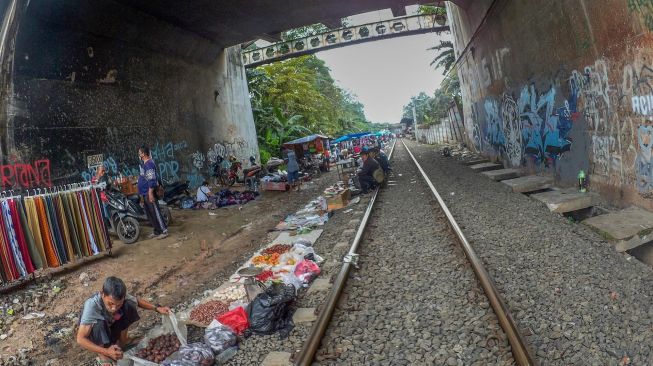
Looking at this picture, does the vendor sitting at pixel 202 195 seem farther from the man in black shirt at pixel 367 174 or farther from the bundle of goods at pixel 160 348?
the bundle of goods at pixel 160 348

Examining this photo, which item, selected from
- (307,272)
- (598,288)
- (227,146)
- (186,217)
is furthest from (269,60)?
(598,288)

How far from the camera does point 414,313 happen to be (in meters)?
4.02

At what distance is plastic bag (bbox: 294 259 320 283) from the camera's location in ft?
17.4

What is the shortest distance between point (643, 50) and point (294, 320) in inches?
231

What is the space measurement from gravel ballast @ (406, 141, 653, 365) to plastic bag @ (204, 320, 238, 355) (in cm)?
260

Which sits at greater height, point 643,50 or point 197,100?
point 197,100

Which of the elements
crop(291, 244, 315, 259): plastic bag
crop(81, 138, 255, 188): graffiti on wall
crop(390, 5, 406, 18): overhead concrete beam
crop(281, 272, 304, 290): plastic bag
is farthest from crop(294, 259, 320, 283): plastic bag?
crop(390, 5, 406, 18): overhead concrete beam

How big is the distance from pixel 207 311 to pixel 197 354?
1289mm

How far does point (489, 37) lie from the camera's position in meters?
13.6

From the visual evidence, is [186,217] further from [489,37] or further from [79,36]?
[489,37]

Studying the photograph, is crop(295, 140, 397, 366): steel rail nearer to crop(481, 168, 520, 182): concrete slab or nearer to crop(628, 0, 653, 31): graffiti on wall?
crop(628, 0, 653, 31): graffiti on wall

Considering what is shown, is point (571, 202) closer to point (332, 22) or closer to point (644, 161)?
point (644, 161)

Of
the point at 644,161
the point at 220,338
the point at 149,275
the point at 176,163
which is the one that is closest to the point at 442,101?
the point at 176,163

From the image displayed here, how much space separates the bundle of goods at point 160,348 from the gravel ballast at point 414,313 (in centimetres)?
143
